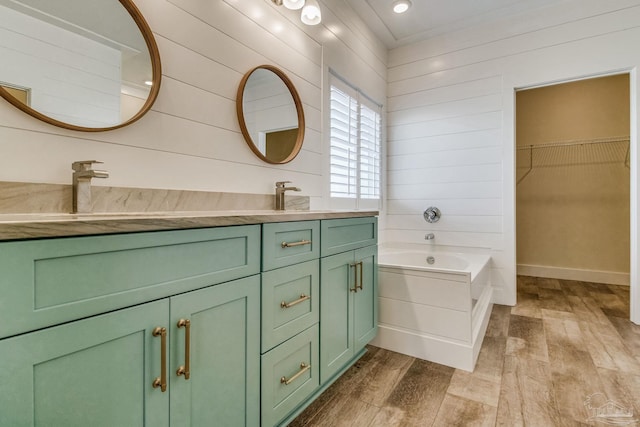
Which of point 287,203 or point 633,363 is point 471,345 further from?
point 287,203

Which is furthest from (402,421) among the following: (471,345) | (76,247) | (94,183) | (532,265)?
(532,265)

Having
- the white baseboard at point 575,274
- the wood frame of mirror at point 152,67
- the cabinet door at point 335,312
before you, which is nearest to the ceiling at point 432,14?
the wood frame of mirror at point 152,67

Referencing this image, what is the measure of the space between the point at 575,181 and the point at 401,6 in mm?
3091

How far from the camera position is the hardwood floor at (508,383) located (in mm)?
1482

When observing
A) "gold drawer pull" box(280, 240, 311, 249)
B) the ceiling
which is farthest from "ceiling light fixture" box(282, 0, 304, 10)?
"gold drawer pull" box(280, 240, 311, 249)

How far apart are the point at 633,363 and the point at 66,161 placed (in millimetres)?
3119

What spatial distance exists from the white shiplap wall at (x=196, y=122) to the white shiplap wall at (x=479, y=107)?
1516mm

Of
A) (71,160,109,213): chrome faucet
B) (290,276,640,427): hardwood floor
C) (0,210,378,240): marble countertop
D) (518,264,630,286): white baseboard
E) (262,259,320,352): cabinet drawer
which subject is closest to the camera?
(0,210,378,240): marble countertop

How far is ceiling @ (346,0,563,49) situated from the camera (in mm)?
2820

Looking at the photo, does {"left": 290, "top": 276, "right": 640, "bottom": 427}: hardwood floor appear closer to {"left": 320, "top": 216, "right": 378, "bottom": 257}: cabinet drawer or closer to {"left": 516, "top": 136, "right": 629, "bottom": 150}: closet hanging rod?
{"left": 320, "top": 216, "right": 378, "bottom": 257}: cabinet drawer

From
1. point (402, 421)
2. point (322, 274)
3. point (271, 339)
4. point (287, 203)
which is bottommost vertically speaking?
point (402, 421)

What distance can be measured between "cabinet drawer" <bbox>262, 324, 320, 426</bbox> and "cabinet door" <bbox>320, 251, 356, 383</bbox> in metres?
0.08

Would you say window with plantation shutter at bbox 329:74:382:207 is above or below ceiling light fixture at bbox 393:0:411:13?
below

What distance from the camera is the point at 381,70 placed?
345cm
